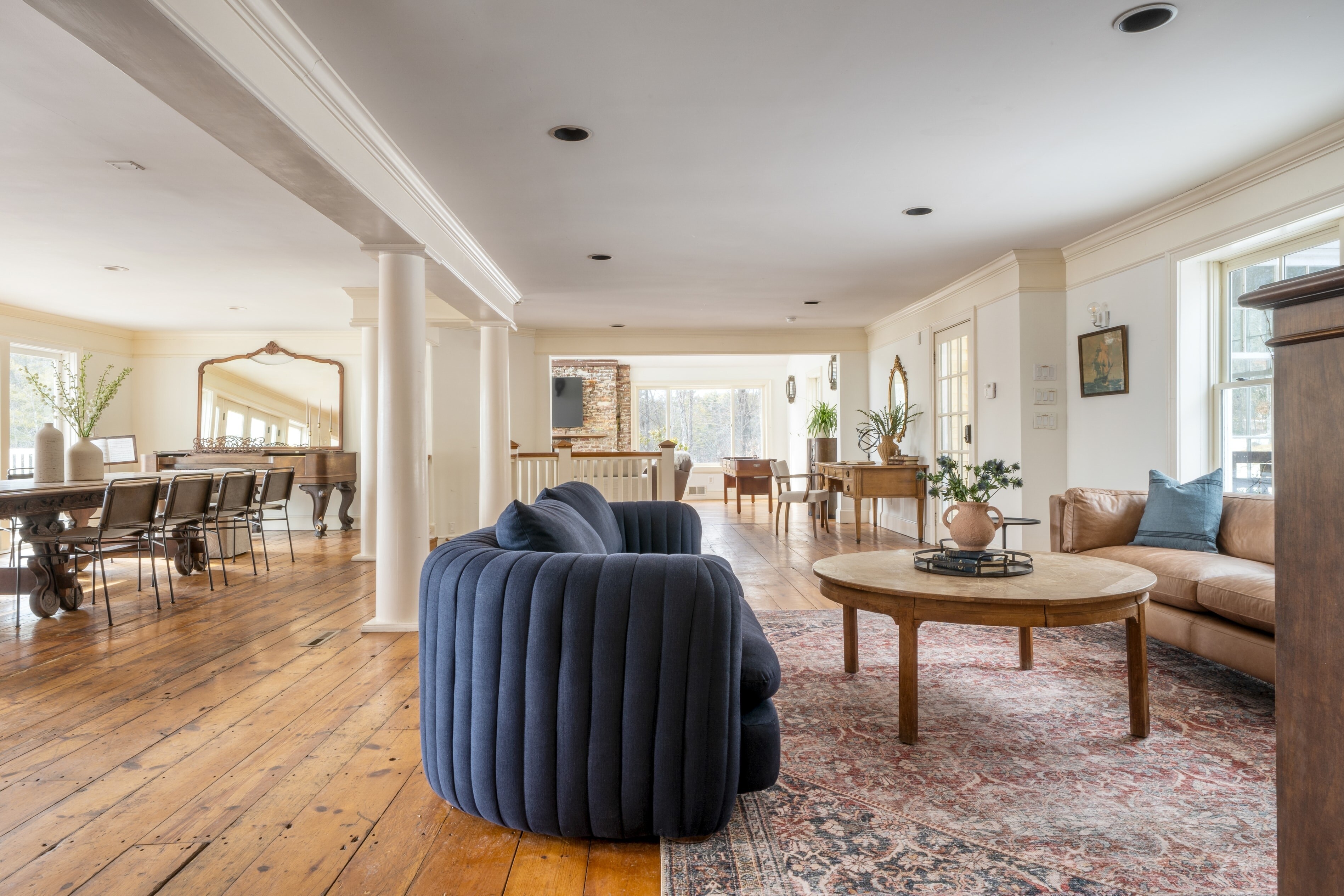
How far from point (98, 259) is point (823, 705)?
19.2 feet

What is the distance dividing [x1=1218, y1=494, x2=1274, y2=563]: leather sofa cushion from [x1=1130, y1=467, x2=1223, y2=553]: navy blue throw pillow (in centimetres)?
3

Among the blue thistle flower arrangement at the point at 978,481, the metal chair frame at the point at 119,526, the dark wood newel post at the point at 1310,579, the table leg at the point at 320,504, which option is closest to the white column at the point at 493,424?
the metal chair frame at the point at 119,526

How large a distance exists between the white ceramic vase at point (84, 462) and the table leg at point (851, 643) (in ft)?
15.6

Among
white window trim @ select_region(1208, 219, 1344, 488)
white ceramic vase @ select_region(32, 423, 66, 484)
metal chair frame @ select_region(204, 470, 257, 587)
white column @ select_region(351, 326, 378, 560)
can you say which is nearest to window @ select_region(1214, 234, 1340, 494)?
white window trim @ select_region(1208, 219, 1344, 488)

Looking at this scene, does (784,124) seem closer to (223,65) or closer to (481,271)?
(223,65)

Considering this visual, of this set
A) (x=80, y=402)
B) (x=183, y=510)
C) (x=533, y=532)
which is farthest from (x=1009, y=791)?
(x=80, y=402)

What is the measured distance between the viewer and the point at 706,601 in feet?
5.59

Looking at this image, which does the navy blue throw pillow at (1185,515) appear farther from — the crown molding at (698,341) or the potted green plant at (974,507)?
the crown molding at (698,341)

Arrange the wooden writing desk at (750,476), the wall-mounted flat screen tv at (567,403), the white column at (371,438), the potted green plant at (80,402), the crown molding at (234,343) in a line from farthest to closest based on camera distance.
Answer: the wall-mounted flat screen tv at (567,403) < the wooden writing desk at (750,476) < the crown molding at (234,343) < the white column at (371,438) < the potted green plant at (80,402)

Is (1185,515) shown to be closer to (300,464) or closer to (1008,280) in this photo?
(1008,280)

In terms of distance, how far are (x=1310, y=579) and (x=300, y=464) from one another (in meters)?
8.41

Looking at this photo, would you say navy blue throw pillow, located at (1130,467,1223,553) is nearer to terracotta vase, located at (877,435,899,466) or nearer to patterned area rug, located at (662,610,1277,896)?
patterned area rug, located at (662,610,1277,896)

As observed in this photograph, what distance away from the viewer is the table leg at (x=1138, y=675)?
7.86 ft

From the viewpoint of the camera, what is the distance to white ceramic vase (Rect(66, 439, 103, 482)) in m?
4.77
